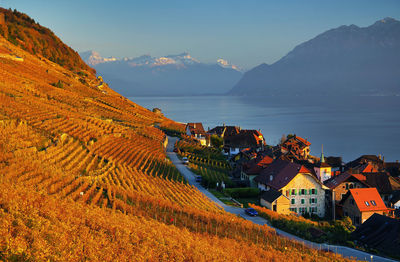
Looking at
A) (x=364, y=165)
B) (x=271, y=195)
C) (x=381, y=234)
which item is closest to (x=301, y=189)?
(x=271, y=195)

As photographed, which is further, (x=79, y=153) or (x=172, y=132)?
(x=172, y=132)

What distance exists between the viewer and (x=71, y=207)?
1359cm

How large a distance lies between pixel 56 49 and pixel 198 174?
73990 mm

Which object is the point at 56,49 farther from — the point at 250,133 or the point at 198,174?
the point at 198,174

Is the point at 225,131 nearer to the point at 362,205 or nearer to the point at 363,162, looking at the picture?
the point at 363,162

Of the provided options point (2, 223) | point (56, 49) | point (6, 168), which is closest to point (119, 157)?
point (6, 168)

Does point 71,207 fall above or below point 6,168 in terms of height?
below

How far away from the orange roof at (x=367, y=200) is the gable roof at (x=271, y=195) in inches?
279

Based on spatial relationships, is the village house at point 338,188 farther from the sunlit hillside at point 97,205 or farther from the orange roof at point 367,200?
the sunlit hillside at point 97,205

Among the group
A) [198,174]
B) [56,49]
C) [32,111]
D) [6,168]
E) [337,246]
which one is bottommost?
[337,246]

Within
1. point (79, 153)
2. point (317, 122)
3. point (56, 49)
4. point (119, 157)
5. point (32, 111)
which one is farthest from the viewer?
point (317, 122)

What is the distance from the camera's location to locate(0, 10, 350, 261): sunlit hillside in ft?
34.2

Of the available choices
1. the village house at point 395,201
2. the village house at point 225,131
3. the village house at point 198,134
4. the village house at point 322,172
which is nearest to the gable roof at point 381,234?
the village house at point 395,201

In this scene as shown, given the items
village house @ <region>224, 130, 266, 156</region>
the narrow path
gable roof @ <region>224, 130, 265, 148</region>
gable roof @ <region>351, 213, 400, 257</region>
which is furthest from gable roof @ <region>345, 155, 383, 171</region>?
the narrow path
